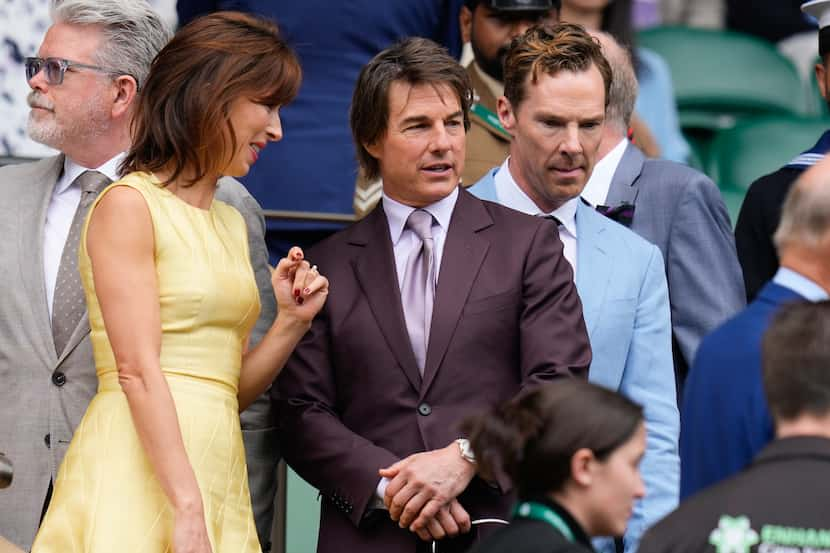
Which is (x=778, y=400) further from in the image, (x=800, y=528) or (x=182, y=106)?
(x=182, y=106)

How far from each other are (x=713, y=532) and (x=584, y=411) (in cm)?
35

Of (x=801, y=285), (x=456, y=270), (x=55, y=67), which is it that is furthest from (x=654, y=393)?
(x=55, y=67)

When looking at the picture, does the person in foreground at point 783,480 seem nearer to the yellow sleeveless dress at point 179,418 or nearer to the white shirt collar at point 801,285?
the white shirt collar at point 801,285

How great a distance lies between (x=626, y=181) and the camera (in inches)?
193

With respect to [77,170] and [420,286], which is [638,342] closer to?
[420,286]

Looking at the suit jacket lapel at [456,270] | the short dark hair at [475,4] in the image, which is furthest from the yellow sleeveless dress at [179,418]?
the short dark hair at [475,4]

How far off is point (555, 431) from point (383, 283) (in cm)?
124

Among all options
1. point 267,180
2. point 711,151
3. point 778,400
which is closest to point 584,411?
point 778,400

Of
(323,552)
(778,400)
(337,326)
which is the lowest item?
(323,552)

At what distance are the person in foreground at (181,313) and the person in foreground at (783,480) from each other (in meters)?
1.21

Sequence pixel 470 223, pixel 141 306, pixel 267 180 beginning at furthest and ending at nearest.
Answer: pixel 267 180 < pixel 470 223 < pixel 141 306

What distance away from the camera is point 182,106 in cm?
407

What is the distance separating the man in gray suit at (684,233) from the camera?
467 centimetres

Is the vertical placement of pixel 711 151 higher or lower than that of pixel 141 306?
lower
